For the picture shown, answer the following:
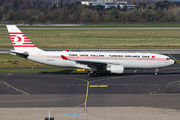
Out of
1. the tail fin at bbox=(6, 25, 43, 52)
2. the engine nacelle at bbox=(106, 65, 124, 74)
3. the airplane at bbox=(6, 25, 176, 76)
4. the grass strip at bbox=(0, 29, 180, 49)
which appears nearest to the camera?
the engine nacelle at bbox=(106, 65, 124, 74)

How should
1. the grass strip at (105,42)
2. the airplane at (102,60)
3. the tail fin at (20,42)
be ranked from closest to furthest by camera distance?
the airplane at (102,60), the tail fin at (20,42), the grass strip at (105,42)

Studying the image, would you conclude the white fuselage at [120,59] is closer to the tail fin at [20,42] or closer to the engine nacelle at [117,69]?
the engine nacelle at [117,69]

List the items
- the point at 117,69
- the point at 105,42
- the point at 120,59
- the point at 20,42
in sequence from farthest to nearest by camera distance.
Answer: the point at 105,42, the point at 20,42, the point at 120,59, the point at 117,69

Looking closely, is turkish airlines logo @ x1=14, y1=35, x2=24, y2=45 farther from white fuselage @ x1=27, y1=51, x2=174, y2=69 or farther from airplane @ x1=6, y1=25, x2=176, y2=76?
white fuselage @ x1=27, y1=51, x2=174, y2=69

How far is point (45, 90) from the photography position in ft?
115

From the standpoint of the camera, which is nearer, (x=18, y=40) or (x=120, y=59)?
(x=120, y=59)

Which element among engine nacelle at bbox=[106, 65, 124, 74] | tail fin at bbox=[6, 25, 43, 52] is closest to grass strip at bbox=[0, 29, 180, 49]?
tail fin at bbox=[6, 25, 43, 52]

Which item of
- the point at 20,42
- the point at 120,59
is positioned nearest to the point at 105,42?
the point at 120,59

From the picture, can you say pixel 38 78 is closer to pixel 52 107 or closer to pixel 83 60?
pixel 83 60

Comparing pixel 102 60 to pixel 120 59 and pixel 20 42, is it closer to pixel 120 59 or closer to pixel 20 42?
pixel 120 59

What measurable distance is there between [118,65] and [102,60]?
3054 mm

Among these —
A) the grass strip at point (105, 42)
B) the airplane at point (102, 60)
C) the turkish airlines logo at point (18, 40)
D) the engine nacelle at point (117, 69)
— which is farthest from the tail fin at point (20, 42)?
the grass strip at point (105, 42)
